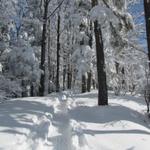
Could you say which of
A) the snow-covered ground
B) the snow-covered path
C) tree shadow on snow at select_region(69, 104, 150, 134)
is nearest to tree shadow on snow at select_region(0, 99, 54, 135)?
the snow-covered ground

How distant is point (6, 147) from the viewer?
31.2 ft

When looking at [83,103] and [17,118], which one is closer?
[17,118]

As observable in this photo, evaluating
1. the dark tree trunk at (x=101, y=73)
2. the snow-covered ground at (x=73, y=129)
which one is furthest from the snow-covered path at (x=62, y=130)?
the dark tree trunk at (x=101, y=73)

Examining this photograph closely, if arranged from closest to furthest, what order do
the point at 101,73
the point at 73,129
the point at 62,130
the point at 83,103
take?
1. the point at 73,129
2. the point at 62,130
3. the point at 101,73
4. the point at 83,103

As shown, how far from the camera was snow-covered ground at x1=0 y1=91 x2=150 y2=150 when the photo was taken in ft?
34.3

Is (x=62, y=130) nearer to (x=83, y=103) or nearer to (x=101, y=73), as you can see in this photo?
(x=101, y=73)

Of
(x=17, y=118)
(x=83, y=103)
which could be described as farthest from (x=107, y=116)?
(x=83, y=103)

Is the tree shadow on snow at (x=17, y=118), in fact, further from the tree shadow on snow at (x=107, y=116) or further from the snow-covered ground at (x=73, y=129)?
the tree shadow on snow at (x=107, y=116)

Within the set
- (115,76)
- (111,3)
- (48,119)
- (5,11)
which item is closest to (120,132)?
(48,119)

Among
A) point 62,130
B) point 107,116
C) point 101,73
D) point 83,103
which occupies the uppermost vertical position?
point 101,73

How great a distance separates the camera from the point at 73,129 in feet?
40.8

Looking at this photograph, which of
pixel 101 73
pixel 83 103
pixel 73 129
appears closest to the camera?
pixel 73 129

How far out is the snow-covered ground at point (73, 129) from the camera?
1045 cm

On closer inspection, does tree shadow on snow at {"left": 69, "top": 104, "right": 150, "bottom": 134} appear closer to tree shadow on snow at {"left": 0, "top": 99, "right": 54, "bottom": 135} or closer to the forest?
the forest
